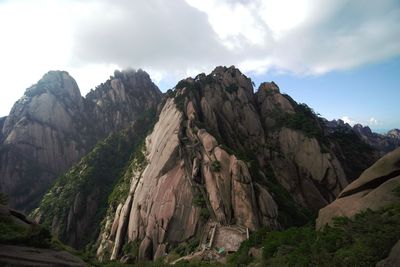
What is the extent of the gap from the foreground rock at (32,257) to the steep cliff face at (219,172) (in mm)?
23158

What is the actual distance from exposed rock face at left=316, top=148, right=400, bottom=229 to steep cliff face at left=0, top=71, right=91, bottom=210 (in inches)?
3698

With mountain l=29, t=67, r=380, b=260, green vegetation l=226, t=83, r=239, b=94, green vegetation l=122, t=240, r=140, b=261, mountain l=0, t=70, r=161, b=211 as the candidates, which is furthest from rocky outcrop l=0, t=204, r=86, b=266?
mountain l=0, t=70, r=161, b=211

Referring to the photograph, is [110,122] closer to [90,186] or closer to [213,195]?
[90,186]

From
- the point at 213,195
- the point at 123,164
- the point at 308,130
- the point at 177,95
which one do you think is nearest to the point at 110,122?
the point at 123,164

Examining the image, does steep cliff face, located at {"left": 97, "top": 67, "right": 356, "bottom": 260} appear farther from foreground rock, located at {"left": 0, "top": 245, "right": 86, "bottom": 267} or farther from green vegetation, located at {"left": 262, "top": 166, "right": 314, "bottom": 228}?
foreground rock, located at {"left": 0, "top": 245, "right": 86, "bottom": 267}

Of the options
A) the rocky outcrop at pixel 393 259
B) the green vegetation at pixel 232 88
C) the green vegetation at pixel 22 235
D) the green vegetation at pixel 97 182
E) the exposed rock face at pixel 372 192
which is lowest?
the rocky outcrop at pixel 393 259

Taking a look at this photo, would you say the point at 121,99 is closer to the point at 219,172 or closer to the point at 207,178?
the point at 207,178

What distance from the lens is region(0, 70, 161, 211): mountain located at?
103 meters

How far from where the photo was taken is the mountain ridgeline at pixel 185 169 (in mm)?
43281

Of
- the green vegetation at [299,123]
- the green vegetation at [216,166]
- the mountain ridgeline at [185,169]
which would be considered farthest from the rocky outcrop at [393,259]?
the green vegetation at [299,123]

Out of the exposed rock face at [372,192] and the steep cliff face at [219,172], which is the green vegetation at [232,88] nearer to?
the steep cliff face at [219,172]

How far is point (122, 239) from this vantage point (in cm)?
5016

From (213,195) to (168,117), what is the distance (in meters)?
22.8

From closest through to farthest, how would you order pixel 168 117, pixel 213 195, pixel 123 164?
pixel 213 195
pixel 168 117
pixel 123 164
